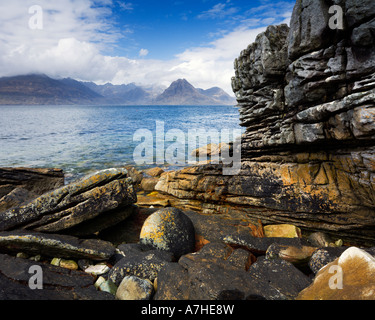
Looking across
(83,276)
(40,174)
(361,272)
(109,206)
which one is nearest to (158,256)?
(83,276)

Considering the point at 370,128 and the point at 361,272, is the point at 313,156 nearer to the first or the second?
the point at 370,128

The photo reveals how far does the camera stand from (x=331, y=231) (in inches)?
341

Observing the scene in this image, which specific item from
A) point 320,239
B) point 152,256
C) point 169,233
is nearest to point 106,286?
point 152,256

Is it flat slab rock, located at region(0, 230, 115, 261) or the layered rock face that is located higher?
the layered rock face

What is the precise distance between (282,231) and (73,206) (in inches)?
326

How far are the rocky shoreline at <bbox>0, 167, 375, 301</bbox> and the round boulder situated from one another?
0.11ft

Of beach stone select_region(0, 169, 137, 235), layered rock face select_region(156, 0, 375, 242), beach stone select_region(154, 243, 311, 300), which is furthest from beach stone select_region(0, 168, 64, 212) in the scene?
beach stone select_region(154, 243, 311, 300)

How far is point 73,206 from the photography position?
24.5 feet

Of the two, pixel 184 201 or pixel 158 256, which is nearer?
pixel 158 256

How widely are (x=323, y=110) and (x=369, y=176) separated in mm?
2630

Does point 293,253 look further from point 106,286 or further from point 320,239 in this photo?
point 106,286

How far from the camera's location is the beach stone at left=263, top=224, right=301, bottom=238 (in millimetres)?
8734

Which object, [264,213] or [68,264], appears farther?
[264,213]

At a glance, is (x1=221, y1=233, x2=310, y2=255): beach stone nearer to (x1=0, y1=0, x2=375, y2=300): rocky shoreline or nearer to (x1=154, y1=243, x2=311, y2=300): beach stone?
(x1=0, y1=0, x2=375, y2=300): rocky shoreline
